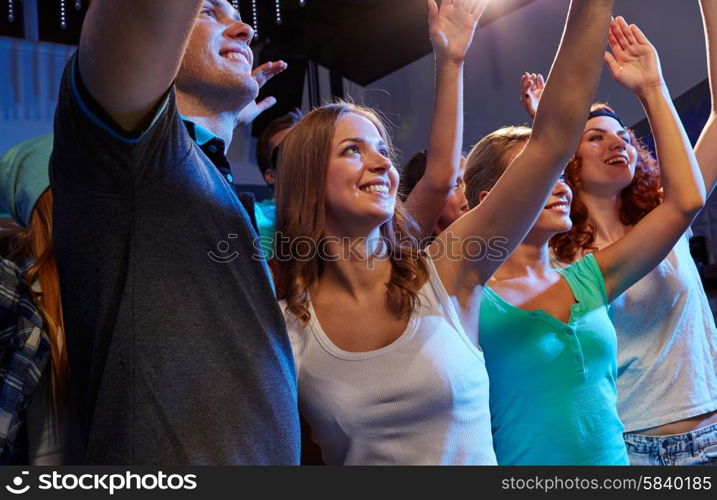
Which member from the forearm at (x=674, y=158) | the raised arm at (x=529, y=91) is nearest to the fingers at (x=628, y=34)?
the forearm at (x=674, y=158)

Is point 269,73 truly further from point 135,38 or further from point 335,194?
point 135,38

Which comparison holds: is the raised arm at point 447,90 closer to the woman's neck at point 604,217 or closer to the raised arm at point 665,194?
the raised arm at point 665,194

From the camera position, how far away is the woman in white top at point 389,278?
1.19 meters

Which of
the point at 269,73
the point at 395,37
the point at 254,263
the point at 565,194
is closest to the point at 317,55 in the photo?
the point at 395,37

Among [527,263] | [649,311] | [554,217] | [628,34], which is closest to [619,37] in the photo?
[628,34]

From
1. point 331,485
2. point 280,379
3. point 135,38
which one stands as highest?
point 135,38

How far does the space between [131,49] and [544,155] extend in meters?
0.78

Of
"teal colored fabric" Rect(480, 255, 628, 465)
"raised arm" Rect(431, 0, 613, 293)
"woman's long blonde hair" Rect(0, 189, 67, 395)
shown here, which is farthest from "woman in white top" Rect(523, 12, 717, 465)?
"woman's long blonde hair" Rect(0, 189, 67, 395)

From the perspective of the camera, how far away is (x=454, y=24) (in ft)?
5.66

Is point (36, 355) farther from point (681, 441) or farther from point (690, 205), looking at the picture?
point (681, 441)

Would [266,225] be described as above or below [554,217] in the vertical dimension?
below

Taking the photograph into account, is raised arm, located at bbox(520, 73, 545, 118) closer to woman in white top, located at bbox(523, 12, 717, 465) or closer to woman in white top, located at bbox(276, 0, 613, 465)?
woman in white top, located at bbox(523, 12, 717, 465)

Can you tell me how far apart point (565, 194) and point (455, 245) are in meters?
0.52

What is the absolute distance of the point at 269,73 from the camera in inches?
75.1
